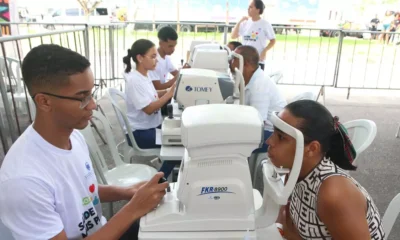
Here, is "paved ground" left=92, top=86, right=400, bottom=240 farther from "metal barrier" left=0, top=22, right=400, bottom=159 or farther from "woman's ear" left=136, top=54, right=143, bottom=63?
"woman's ear" left=136, top=54, right=143, bottom=63

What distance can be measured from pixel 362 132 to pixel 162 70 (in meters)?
2.37

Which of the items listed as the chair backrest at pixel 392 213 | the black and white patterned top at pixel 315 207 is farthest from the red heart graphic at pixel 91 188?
the chair backrest at pixel 392 213

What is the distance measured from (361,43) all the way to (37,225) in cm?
1169

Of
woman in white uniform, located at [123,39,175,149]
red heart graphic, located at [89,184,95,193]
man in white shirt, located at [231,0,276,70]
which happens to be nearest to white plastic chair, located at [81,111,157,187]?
woman in white uniform, located at [123,39,175,149]

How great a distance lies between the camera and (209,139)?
0.95 meters

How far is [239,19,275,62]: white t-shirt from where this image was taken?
4727 millimetres

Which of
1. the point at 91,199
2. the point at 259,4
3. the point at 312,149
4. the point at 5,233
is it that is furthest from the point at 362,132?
the point at 259,4

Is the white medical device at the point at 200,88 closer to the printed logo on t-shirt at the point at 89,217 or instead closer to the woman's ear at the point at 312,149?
the printed logo on t-shirt at the point at 89,217

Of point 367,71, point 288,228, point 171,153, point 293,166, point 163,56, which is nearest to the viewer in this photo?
point 293,166

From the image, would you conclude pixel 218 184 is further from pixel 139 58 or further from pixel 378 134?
pixel 378 134

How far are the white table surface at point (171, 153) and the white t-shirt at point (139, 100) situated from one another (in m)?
0.80

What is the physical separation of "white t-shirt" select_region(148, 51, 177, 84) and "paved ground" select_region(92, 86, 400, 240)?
839 mm

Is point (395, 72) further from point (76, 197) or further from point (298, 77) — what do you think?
point (76, 197)

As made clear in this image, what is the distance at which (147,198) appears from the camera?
3.51 feet
